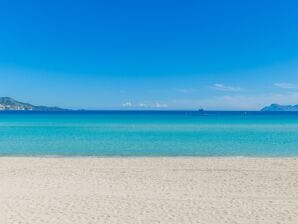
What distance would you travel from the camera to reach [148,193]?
11477mm

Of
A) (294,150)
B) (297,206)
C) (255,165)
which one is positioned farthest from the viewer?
(294,150)

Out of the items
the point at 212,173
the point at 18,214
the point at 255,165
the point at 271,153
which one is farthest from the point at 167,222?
the point at 271,153

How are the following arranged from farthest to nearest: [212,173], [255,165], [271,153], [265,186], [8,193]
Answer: [271,153], [255,165], [212,173], [265,186], [8,193]

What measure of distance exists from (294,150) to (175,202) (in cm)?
1900

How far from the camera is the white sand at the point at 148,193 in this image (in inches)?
348

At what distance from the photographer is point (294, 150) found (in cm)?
2655

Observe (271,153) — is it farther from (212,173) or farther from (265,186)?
(265,186)

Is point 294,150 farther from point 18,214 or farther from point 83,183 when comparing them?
point 18,214

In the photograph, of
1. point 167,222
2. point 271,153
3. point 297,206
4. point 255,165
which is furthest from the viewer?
point 271,153

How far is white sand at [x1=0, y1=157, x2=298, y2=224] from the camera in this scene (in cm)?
884

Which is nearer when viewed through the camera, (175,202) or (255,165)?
(175,202)

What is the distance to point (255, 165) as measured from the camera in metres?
17.8

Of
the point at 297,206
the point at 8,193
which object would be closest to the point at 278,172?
the point at 297,206

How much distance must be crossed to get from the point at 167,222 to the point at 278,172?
8925 millimetres
